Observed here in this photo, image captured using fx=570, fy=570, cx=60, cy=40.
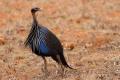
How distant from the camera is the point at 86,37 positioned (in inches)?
498

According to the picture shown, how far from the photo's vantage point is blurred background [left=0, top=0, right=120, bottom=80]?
372 inches

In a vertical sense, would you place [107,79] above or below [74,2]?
above

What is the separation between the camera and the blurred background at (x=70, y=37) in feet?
31.0

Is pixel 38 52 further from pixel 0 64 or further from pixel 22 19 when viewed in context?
pixel 22 19

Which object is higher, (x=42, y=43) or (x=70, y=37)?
(x=42, y=43)

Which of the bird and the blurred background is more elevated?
the bird

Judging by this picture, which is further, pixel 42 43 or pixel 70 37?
pixel 70 37

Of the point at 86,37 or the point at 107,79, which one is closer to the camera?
the point at 107,79

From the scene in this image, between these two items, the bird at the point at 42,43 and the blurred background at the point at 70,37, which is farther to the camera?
the blurred background at the point at 70,37

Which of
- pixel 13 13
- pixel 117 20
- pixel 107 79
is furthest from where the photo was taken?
pixel 13 13

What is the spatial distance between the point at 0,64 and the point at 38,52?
1.73m

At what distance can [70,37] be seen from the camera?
12859 mm

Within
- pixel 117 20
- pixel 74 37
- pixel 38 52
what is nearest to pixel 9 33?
pixel 74 37

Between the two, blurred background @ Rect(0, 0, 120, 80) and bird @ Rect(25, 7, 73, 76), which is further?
blurred background @ Rect(0, 0, 120, 80)
